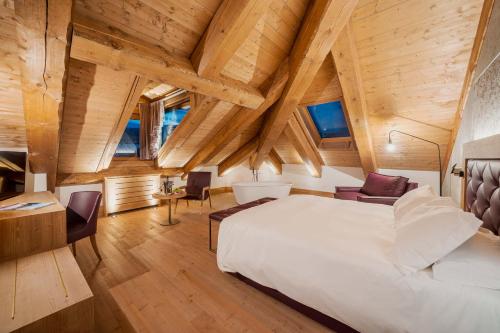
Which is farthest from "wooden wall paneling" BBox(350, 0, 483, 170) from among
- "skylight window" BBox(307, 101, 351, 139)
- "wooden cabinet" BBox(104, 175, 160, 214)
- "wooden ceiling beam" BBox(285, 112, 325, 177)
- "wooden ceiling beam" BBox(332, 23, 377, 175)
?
"wooden cabinet" BBox(104, 175, 160, 214)

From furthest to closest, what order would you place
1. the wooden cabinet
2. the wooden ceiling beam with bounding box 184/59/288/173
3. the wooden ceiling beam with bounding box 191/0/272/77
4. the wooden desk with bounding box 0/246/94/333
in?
the wooden cabinet → the wooden ceiling beam with bounding box 184/59/288/173 → the wooden ceiling beam with bounding box 191/0/272/77 → the wooden desk with bounding box 0/246/94/333

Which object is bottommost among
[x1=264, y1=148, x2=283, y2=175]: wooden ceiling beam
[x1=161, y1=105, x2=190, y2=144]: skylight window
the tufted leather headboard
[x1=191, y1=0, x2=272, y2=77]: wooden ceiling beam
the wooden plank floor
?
the wooden plank floor

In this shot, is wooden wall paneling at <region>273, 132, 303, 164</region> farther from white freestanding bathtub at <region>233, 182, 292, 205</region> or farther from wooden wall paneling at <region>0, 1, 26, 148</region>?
wooden wall paneling at <region>0, 1, 26, 148</region>

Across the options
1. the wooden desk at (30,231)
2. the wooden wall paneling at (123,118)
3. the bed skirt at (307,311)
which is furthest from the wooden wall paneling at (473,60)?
the wooden desk at (30,231)

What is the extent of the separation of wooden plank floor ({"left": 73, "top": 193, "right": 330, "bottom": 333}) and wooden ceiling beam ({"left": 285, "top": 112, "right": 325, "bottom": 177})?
2897 mm

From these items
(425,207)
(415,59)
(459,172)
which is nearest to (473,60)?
(415,59)

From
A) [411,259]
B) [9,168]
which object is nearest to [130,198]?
[9,168]

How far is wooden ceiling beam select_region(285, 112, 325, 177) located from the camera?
4.59 m

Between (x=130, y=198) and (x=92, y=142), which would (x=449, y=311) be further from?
(x=130, y=198)

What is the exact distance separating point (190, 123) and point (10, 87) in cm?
204

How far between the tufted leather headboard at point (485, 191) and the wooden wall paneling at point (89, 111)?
3243mm

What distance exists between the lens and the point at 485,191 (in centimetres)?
149

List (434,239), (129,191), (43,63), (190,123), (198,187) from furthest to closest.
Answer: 1. (198,187)
2. (129,191)
3. (190,123)
4. (43,63)
5. (434,239)

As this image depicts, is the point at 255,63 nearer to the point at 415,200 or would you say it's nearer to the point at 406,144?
the point at 415,200
